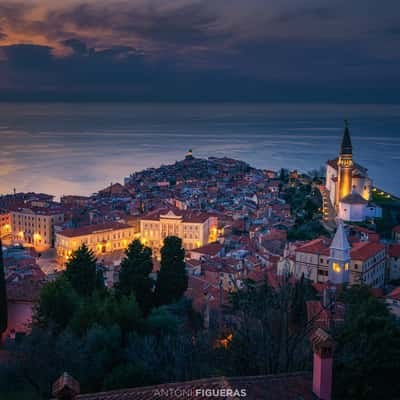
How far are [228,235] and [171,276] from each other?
14212 mm

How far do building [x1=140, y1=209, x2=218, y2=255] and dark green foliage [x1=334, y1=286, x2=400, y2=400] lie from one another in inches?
757

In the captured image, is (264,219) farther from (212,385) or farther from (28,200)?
(212,385)

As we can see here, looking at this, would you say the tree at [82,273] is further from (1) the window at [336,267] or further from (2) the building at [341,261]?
(1) the window at [336,267]

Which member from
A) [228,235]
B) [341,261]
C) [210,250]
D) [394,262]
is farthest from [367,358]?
[228,235]

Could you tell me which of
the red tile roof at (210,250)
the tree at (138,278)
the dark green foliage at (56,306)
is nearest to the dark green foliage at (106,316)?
the dark green foliage at (56,306)

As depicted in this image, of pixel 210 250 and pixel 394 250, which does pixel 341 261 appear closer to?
pixel 394 250

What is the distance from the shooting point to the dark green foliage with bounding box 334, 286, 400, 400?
5.34m

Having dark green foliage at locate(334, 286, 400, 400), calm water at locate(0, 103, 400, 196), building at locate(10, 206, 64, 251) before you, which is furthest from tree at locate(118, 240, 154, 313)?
calm water at locate(0, 103, 400, 196)

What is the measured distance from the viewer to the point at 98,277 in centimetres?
1143

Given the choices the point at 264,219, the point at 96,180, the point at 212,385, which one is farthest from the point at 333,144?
the point at 212,385

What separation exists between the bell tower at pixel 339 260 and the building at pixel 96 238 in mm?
13263

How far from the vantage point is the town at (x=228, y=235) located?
1231 centimetres

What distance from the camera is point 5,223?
1193 inches

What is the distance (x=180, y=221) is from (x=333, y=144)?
52119mm
